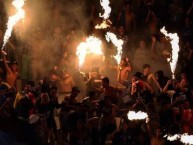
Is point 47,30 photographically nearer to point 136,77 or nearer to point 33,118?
point 136,77

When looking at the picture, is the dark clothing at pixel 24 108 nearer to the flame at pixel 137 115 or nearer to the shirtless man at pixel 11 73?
the shirtless man at pixel 11 73

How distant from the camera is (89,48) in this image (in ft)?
52.5

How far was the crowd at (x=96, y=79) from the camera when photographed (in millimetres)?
11305

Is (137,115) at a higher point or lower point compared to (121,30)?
lower

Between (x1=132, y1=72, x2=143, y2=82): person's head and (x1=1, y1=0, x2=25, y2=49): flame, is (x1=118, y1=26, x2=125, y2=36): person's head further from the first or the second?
(x1=1, y1=0, x2=25, y2=49): flame

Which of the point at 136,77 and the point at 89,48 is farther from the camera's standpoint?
the point at 89,48

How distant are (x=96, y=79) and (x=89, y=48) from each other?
1881 millimetres

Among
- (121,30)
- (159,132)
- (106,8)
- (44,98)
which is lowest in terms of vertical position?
(159,132)

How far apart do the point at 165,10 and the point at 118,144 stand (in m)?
7.55

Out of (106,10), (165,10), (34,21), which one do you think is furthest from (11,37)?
(165,10)

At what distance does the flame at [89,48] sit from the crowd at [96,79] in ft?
0.62

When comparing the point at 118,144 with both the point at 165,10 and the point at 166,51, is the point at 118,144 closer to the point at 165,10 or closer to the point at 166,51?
the point at 166,51

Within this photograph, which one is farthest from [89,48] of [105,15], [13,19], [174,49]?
[174,49]

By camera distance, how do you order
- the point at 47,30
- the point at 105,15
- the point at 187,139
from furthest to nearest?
the point at 105,15
the point at 47,30
the point at 187,139
